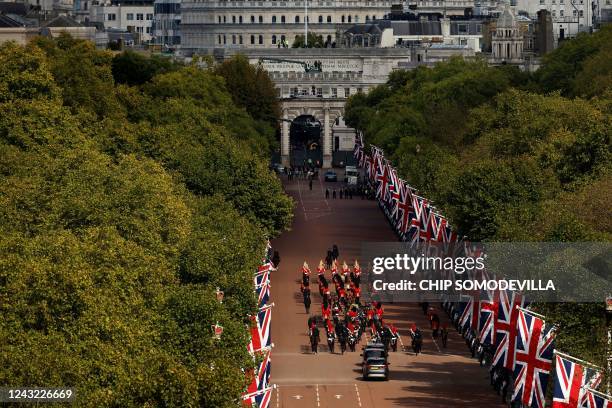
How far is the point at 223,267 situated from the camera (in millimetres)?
98312

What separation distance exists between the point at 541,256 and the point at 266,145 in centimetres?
8998

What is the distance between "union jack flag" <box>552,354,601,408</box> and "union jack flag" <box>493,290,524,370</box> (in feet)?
37.4

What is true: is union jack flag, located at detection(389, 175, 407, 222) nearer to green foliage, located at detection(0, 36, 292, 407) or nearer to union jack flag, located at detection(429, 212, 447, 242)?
green foliage, located at detection(0, 36, 292, 407)

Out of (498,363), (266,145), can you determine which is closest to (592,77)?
(266,145)

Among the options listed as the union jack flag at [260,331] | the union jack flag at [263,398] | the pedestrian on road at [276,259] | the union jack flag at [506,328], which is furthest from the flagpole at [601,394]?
the pedestrian on road at [276,259]

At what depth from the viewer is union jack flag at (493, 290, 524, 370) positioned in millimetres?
94938

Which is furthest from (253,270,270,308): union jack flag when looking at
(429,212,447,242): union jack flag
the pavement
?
(429,212,447,242): union jack flag

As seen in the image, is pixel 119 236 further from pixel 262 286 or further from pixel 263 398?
pixel 262 286

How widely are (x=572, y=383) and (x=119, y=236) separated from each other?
21319mm

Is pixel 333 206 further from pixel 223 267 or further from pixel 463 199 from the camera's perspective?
pixel 223 267

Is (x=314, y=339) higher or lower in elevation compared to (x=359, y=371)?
higher

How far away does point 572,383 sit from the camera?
3187 inches

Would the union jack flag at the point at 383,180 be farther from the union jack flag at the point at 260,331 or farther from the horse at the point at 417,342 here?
the union jack flag at the point at 260,331

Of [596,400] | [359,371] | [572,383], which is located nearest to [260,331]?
[359,371]
